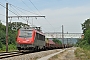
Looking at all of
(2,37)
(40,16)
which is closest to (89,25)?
(2,37)

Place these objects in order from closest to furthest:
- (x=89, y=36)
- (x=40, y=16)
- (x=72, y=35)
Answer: (x=40, y=16), (x=89, y=36), (x=72, y=35)

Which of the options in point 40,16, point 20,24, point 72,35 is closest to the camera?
point 40,16

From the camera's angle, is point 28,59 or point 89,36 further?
point 89,36

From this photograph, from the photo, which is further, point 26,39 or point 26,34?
point 26,34

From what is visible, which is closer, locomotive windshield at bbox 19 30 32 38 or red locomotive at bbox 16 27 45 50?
red locomotive at bbox 16 27 45 50

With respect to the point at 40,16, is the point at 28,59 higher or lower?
lower

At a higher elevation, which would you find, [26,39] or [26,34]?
[26,34]

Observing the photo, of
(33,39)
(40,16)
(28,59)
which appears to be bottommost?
(28,59)

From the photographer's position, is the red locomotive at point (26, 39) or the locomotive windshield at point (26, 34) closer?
the red locomotive at point (26, 39)

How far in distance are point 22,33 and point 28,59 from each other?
1180 centimetres

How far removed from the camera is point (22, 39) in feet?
109

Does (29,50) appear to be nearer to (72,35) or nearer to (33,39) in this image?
(33,39)

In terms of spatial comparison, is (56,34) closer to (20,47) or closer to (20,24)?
(20,24)

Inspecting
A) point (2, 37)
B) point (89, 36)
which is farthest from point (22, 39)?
point (89, 36)
